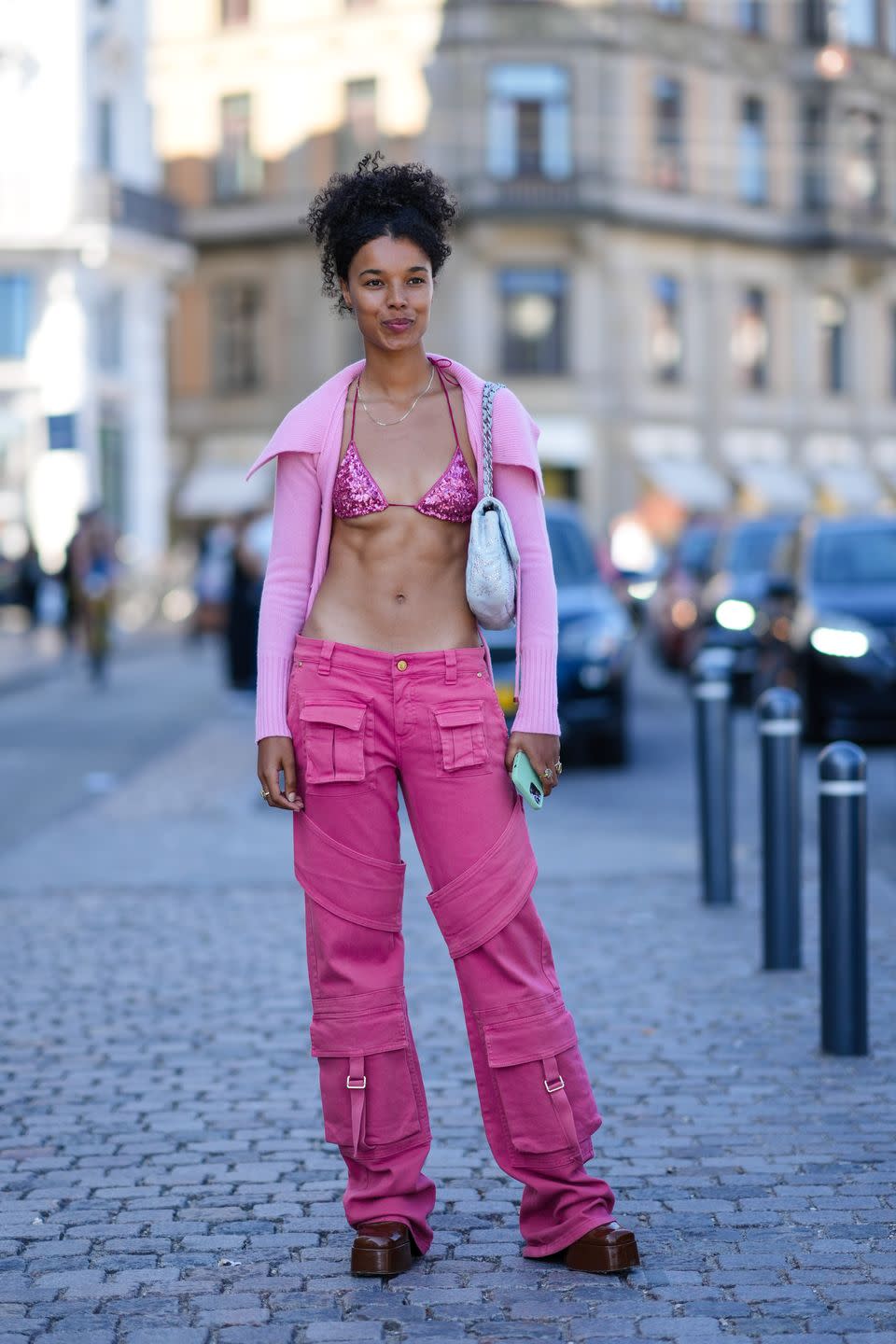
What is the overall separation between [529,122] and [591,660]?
3305 centimetres

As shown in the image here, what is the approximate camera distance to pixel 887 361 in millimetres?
51562

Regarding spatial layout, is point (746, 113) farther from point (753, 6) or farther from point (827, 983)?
point (827, 983)

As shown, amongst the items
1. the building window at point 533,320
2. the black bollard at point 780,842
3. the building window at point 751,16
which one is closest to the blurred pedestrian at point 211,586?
the building window at point 533,320

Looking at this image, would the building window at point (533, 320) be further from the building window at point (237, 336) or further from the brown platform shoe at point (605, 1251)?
the brown platform shoe at point (605, 1251)

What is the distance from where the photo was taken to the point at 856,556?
15672 millimetres

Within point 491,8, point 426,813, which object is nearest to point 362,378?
point 426,813

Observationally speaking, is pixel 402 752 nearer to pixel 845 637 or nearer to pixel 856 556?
pixel 845 637

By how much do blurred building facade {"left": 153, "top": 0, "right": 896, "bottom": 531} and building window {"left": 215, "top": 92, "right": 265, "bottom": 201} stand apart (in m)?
0.05

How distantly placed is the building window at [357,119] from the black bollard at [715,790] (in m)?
39.5

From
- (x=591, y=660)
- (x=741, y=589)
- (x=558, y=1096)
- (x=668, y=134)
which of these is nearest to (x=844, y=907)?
(x=558, y=1096)

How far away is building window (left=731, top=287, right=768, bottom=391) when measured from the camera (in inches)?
1896

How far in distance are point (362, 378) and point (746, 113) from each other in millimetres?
46596

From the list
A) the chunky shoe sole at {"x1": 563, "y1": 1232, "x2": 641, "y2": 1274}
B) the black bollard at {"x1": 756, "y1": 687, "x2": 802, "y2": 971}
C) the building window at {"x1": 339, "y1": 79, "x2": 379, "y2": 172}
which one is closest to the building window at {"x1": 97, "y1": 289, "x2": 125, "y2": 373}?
the building window at {"x1": 339, "y1": 79, "x2": 379, "y2": 172}

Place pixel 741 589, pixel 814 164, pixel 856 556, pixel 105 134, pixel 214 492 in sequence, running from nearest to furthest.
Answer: pixel 856 556, pixel 741 589, pixel 105 134, pixel 214 492, pixel 814 164
